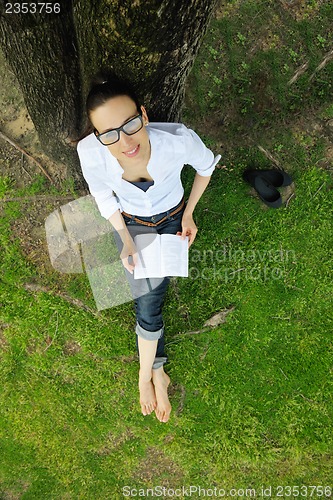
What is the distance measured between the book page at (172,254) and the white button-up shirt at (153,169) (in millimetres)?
290

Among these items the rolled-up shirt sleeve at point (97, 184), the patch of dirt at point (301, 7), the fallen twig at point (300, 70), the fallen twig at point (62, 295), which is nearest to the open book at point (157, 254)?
the rolled-up shirt sleeve at point (97, 184)

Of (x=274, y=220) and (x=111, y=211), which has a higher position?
(x=111, y=211)

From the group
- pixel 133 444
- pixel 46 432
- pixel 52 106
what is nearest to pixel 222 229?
pixel 52 106

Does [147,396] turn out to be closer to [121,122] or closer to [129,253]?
[129,253]

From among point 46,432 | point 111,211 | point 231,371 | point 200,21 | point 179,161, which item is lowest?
point 46,432

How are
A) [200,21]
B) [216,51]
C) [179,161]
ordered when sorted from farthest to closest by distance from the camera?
[216,51], [179,161], [200,21]

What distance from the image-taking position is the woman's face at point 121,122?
2.19 meters

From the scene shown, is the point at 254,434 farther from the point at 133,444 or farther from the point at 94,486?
the point at 94,486

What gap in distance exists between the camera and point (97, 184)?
290 centimetres

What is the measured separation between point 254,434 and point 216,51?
3761 millimetres

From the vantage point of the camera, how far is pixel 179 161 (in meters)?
2.78

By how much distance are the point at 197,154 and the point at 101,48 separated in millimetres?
983

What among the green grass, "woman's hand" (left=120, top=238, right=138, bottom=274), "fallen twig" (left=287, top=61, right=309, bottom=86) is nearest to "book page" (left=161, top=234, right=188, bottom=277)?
"woman's hand" (left=120, top=238, right=138, bottom=274)

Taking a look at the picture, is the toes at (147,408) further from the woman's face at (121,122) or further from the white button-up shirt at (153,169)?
the woman's face at (121,122)
